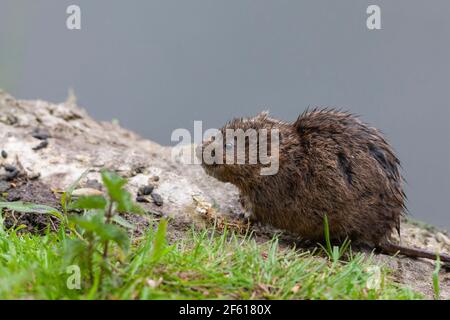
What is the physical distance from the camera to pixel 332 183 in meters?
4.68

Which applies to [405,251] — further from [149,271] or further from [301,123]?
[149,271]

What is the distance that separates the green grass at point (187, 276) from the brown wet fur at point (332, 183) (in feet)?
3.76

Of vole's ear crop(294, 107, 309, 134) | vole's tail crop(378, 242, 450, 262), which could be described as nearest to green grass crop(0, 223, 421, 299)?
vole's tail crop(378, 242, 450, 262)

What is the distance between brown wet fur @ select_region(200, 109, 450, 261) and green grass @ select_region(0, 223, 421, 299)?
1148 mm

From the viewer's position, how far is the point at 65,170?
5414 millimetres

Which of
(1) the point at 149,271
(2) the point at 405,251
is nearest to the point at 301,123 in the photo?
(2) the point at 405,251

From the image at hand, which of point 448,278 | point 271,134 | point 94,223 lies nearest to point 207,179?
point 271,134

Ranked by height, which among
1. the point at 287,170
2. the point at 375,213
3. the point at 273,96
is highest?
the point at 273,96

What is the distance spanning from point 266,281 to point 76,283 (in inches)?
38.1

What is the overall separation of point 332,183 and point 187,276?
1.98 metres

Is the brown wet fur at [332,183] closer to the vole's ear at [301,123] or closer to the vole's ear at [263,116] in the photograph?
the vole's ear at [301,123]

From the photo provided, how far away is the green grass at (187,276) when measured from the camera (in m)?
2.76

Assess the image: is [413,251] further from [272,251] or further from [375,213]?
[272,251]

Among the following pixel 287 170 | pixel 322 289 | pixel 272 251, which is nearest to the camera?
pixel 322 289
